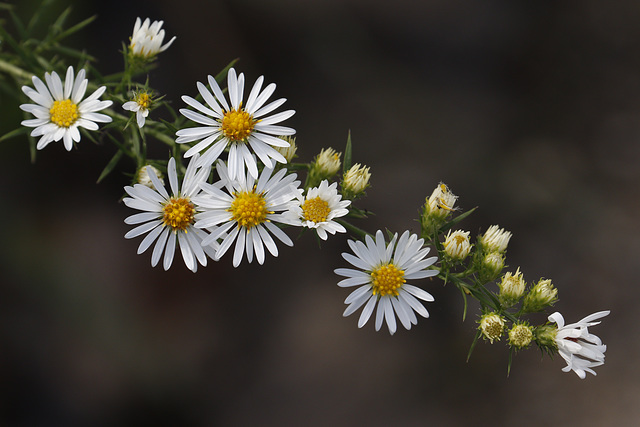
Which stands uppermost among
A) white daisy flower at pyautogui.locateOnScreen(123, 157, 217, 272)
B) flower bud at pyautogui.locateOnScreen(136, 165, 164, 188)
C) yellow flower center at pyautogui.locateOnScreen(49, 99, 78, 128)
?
yellow flower center at pyautogui.locateOnScreen(49, 99, 78, 128)

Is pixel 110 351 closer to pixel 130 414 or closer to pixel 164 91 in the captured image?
pixel 130 414

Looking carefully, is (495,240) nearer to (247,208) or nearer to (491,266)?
(491,266)

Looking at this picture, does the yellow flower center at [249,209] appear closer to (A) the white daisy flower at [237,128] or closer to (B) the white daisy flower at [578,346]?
(A) the white daisy flower at [237,128]

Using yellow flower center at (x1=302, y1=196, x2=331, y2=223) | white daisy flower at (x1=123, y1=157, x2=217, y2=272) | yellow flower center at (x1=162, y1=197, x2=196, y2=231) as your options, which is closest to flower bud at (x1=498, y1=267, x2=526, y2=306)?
yellow flower center at (x1=302, y1=196, x2=331, y2=223)

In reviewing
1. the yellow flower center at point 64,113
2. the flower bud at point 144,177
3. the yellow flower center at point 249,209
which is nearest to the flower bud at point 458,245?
the yellow flower center at point 249,209

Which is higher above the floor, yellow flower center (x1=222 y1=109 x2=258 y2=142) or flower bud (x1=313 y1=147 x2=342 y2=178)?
flower bud (x1=313 y1=147 x2=342 y2=178)

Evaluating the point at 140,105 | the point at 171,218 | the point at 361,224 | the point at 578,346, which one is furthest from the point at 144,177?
the point at 361,224

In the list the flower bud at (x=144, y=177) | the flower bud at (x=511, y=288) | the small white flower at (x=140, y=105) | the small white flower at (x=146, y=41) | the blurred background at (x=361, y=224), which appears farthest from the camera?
the blurred background at (x=361, y=224)

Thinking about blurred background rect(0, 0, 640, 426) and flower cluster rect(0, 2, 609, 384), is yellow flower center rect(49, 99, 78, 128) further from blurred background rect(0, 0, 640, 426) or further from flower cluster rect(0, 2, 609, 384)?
blurred background rect(0, 0, 640, 426)
